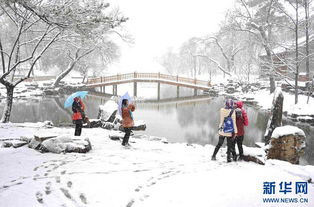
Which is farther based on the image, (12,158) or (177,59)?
(177,59)

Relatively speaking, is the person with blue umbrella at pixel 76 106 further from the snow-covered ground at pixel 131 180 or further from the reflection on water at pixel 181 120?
the reflection on water at pixel 181 120

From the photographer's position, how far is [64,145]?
621cm

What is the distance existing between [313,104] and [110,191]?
62.1 ft

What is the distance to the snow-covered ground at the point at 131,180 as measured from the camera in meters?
3.80

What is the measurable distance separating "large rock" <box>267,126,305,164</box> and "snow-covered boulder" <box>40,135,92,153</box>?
16.9 feet

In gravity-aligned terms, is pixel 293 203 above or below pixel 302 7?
below

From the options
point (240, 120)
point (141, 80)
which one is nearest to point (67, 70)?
point (141, 80)

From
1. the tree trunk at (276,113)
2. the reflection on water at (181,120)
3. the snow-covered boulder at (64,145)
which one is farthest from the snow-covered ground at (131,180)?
the reflection on water at (181,120)

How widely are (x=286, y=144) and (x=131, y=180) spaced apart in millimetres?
4650

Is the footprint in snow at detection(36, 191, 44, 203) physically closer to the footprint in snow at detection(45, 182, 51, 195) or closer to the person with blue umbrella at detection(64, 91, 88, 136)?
the footprint in snow at detection(45, 182, 51, 195)

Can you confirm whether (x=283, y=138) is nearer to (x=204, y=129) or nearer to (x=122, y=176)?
(x=122, y=176)

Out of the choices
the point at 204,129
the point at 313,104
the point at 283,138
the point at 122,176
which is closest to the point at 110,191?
the point at 122,176

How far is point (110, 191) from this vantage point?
4.10m

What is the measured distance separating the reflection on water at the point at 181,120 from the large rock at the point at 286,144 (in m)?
3.72
